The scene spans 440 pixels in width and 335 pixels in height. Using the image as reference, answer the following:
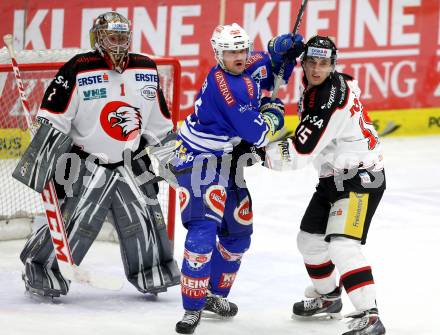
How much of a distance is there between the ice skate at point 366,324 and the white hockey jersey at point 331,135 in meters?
0.58

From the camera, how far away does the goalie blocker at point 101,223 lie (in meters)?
5.07

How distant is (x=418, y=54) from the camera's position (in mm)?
8602

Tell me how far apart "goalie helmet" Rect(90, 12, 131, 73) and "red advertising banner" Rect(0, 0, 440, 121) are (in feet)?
8.24

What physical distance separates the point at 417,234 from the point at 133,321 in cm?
222

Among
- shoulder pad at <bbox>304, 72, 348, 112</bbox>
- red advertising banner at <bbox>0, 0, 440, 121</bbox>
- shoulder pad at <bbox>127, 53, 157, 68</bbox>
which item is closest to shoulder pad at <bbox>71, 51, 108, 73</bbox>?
shoulder pad at <bbox>127, 53, 157, 68</bbox>

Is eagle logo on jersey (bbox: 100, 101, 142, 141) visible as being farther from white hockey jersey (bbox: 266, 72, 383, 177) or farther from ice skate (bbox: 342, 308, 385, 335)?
ice skate (bbox: 342, 308, 385, 335)

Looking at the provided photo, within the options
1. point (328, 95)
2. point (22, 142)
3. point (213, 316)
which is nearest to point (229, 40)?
point (328, 95)

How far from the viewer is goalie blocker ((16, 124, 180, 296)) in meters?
5.07

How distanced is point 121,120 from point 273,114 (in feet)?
2.39

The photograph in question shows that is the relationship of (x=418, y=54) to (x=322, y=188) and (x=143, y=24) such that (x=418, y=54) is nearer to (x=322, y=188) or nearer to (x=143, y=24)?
(x=143, y=24)

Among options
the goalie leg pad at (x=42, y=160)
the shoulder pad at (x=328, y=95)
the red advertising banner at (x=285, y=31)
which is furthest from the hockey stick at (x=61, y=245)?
the red advertising banner at (x=285, y=31)

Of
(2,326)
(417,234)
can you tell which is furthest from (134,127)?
(417,234)

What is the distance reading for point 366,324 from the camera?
4.55 metres

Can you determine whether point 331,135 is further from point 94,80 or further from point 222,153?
point 94,80
